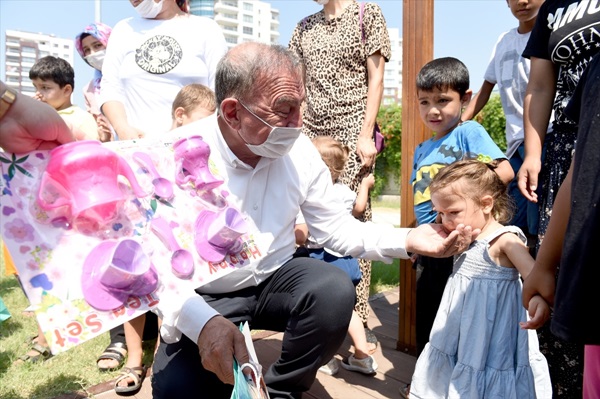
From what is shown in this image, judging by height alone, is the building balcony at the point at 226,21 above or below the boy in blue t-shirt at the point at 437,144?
above

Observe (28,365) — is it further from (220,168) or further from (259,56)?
(259,56)

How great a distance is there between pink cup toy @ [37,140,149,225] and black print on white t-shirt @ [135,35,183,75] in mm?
1402

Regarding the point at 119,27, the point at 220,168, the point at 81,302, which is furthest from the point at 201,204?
the point at 119,27

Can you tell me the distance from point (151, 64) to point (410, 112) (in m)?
1.43

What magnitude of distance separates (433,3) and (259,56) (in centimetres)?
130

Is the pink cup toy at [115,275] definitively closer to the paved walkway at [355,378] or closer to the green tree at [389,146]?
the paved walkway at [355,378]

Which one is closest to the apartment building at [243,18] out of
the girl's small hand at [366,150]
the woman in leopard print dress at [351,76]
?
the woman in leopard print dress at [351,76]

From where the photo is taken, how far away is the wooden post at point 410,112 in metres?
2.61

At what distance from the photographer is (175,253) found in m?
1.47

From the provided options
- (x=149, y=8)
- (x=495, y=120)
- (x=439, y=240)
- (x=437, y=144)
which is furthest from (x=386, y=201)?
(x=439, y=240)

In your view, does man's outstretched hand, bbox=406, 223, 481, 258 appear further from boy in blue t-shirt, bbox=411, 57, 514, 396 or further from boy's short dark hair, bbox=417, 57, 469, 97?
boy's short dark hair, bbox=417, 57, 469, 97

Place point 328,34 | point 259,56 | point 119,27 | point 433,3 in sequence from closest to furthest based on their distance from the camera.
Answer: point 259,56, point 433,3, point 119,27, point 328,34

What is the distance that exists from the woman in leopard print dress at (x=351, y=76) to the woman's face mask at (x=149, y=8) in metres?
0.90

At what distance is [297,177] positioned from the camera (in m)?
2.02
